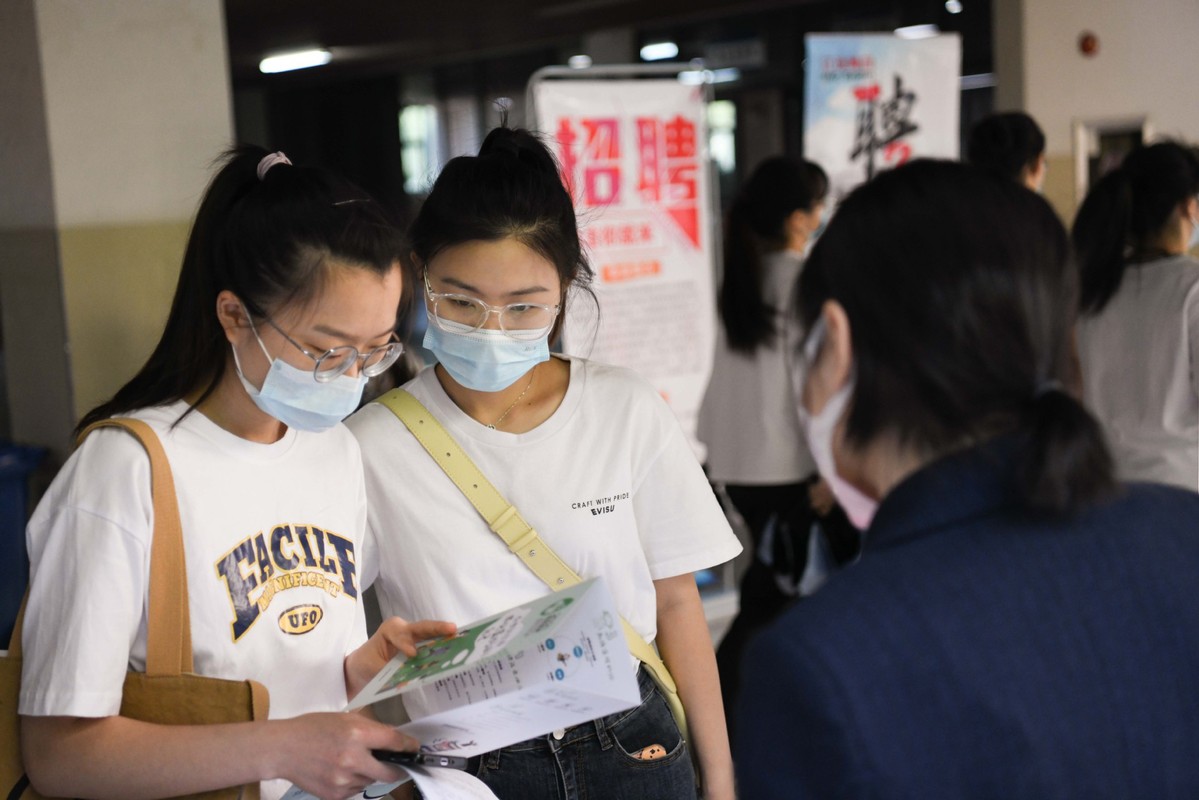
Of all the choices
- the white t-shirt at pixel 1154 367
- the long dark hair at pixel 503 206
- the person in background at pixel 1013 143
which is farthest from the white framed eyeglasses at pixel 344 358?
the person in background at pixel 1013 143

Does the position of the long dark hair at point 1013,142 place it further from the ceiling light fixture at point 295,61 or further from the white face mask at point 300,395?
the ceiling light fixture at point 295,61

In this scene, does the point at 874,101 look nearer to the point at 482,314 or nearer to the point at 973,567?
the point at 482,314

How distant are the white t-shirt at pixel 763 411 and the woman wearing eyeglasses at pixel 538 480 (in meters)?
1.89

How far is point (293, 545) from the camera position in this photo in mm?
1403

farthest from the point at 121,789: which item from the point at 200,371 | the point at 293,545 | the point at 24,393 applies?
the point at 24,393

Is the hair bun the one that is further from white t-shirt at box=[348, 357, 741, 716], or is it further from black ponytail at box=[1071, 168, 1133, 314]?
black ponytail at box=[1071, 168, 1133, 314]

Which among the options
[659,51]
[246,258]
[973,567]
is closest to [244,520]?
[246,258]

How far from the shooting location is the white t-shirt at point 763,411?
3572 mm

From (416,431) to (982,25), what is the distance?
8.57 m

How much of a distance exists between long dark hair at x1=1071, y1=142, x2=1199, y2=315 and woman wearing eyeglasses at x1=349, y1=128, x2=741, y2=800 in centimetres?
186

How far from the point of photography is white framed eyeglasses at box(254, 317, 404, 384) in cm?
141

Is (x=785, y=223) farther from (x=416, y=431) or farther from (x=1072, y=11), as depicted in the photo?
(x=1072, y=11)

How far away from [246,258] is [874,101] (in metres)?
3.78

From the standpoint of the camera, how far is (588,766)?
152cm
